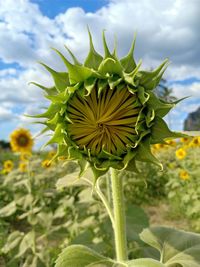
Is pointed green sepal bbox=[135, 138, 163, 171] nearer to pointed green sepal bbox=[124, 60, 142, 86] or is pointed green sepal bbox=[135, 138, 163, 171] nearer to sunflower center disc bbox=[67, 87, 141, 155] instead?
sunflower center disc bbox=[67, 87, 141, 155]

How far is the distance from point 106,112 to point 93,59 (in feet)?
0.50

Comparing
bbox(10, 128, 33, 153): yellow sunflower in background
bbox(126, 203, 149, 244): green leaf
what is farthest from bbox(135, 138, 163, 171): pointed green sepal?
bbox(10, 128, 33, 153): yellow sunflower in background

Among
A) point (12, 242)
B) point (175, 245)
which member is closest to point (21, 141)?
point (12, 242)

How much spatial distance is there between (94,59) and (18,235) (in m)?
2.79

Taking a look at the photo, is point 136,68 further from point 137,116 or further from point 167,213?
point 167,213

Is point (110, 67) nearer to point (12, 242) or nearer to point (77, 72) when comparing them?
point (77, 72)

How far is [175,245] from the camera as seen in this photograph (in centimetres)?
134

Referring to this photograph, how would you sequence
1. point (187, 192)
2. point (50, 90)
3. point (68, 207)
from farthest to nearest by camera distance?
point (187, 192) < point (68, 207) < point (50, 90)

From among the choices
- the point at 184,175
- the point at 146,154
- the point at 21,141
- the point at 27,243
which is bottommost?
the point at 27,243

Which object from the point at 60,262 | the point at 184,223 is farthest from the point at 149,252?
the point at 184,223

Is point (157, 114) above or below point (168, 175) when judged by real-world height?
below

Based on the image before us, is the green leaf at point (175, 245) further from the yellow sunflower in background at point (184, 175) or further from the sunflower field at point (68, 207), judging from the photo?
the yellow sunflower in background at point (184, 175)

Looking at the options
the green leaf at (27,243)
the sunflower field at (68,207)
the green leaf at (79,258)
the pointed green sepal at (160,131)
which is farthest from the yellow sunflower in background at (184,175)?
the pointed green sepal at (160,131)

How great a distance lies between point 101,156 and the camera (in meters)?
0.99
